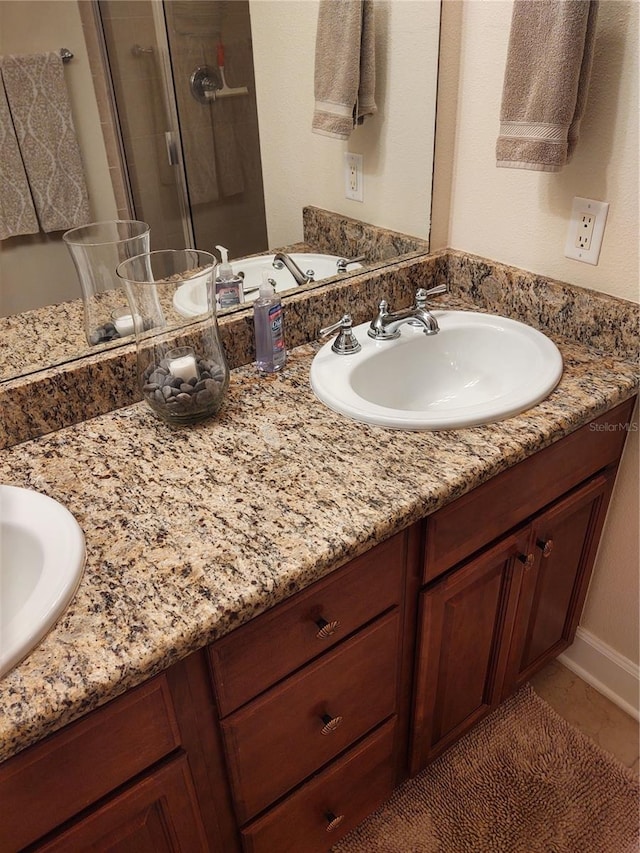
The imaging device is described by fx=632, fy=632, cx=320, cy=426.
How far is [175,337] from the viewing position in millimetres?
1109


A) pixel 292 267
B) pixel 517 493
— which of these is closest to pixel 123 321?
pixel 292 267

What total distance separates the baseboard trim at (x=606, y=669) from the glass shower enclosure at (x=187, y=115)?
1.30 meters

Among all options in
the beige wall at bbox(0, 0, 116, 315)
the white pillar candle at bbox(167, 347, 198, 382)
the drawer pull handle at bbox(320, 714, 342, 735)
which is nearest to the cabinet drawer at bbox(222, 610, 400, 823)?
the drawer pull handle at bbox(320, 714, 342, 735)

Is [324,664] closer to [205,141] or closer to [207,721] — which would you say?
[207,721]

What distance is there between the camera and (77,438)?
1.08 meters

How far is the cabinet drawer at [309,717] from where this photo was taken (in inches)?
35.6

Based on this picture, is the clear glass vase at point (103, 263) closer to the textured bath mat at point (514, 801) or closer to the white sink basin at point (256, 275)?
the white sink basin at point (256, 275)

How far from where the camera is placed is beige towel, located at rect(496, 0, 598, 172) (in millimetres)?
1039

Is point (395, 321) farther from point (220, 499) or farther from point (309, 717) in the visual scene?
point (309, 717)

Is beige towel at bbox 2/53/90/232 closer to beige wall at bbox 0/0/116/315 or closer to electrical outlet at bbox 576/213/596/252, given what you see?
beige wall at bbox 0/0/116/315

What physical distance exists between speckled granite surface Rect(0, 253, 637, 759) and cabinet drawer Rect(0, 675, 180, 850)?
0.06 m

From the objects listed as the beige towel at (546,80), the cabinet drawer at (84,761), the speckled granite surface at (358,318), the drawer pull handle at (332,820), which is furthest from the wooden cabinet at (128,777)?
the beige towel at (546,80)

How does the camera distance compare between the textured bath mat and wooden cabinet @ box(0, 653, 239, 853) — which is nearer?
wooden cabinet @ box(0, 653, 239, 853)

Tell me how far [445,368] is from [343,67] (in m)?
0.65
